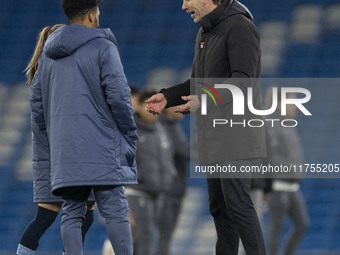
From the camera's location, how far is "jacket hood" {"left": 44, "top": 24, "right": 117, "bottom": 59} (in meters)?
4.33

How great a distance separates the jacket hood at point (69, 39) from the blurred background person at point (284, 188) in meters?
3.51

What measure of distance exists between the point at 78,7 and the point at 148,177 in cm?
303

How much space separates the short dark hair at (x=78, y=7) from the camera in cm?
Result: 442

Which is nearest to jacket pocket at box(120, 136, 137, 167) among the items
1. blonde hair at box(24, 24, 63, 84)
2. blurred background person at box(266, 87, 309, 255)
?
blonde hair at box(24, 24, 63, 84)

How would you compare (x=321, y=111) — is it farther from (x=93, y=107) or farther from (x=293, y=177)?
(x=93, y=107)

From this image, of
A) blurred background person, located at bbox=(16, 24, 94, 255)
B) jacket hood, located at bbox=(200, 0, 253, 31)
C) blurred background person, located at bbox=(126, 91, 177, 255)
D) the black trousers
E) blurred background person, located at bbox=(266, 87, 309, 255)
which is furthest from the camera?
blurred background person, located at bbox=(266, 87, 309, 255)

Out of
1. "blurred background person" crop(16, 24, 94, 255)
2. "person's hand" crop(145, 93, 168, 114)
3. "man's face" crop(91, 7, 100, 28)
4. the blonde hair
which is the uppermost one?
"man's face" crop(91, 7, 100, 28)

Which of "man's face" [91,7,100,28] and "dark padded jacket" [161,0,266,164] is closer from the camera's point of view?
"dark padded jacket" [161,0,266,164]

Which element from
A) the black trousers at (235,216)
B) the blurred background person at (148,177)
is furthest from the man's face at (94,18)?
the blurred background person at (148,177)

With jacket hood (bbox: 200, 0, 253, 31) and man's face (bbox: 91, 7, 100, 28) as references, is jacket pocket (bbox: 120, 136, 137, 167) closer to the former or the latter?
man's face (bbox: 91, 7, 100, 28)

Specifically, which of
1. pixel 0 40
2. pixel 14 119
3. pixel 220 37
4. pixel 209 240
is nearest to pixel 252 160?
pixel 220 37

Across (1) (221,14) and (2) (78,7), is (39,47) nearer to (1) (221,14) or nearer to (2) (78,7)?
(2) (78,7)

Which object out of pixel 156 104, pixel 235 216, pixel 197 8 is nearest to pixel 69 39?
pixel 156 104

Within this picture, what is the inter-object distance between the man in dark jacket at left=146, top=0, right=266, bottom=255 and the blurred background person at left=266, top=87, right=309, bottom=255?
3.20 metres
